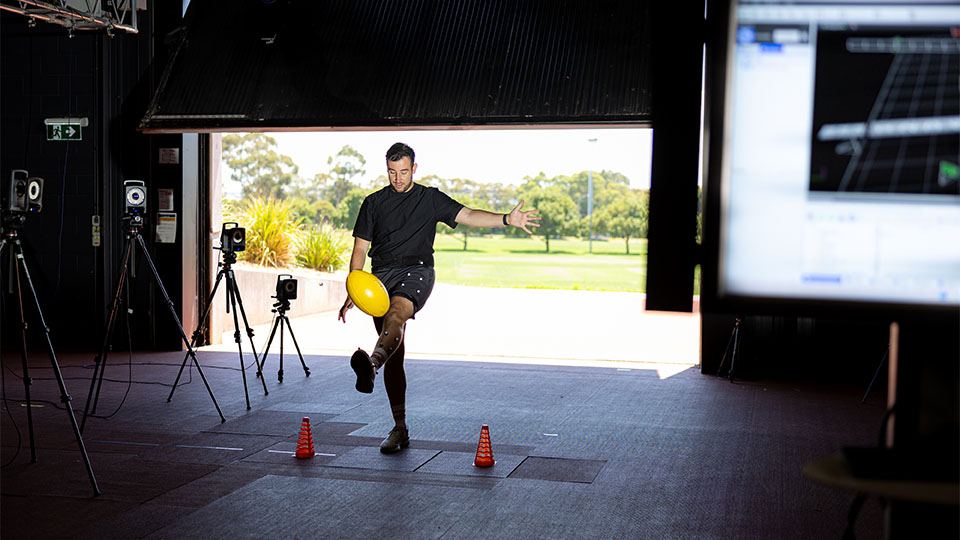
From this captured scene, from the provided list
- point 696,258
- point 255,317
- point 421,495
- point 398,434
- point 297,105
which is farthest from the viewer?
point 255,317

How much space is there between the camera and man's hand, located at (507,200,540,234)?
5023 millimetres

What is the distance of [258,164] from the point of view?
23.5 meters

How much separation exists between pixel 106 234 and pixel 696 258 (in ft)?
30.4

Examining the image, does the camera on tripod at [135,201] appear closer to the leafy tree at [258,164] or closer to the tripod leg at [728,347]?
the tripod leg at [728,347]

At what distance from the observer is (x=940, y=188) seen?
1307 mm

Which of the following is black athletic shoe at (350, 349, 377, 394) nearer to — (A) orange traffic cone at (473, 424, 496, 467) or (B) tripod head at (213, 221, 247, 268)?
(A) orange traffic cone at (473, 424, 496, 467)

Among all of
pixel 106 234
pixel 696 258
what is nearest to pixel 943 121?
pixel 696 258

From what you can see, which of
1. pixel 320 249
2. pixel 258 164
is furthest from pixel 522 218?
pixel 258 164

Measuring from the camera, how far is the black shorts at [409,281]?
5.09 meters

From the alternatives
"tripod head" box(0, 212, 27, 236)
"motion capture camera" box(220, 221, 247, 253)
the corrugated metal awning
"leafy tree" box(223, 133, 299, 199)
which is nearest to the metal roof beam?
the corrugated metal awning

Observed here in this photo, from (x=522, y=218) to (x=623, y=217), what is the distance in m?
19.8

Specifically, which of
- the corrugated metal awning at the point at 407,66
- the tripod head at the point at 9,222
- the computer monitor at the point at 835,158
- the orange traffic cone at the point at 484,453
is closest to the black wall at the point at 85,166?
the corrugated metal awning at the point at 407,66

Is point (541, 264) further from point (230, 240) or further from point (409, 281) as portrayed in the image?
point (409, 281)

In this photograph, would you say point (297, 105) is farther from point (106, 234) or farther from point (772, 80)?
point (772, 80)
